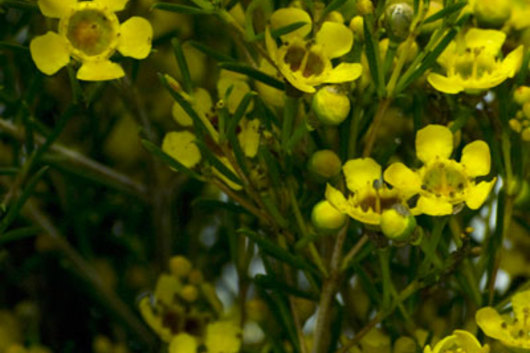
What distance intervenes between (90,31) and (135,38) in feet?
0.18

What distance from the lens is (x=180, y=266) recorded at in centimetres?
141

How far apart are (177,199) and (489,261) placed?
2.16ft

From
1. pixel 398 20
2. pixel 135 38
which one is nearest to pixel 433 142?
pixel 398 20

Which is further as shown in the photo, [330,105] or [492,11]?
[492,11]

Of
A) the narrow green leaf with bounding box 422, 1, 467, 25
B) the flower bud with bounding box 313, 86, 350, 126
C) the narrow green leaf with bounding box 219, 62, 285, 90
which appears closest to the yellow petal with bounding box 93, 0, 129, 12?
the narrow green leaf with bounding box 219, 62, 285, 90

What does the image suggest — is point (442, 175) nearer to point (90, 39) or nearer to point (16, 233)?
point (90, 39)

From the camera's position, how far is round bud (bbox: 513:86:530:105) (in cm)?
118

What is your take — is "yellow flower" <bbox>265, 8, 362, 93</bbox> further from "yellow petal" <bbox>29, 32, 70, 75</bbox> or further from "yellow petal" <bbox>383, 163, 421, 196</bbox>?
"yellow petal" <bbox>29, 32, 70, 75</bbox>

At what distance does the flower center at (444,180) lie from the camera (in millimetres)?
1139

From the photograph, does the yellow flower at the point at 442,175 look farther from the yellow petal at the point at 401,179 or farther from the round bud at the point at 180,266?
the round bud at the point at 180,266

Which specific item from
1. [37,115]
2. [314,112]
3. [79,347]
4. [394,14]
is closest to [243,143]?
[314,112]

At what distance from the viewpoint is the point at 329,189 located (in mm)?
1107

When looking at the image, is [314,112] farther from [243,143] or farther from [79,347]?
[79,347]

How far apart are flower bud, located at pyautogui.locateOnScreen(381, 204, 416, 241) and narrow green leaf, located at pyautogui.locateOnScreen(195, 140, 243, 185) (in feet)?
0.64
